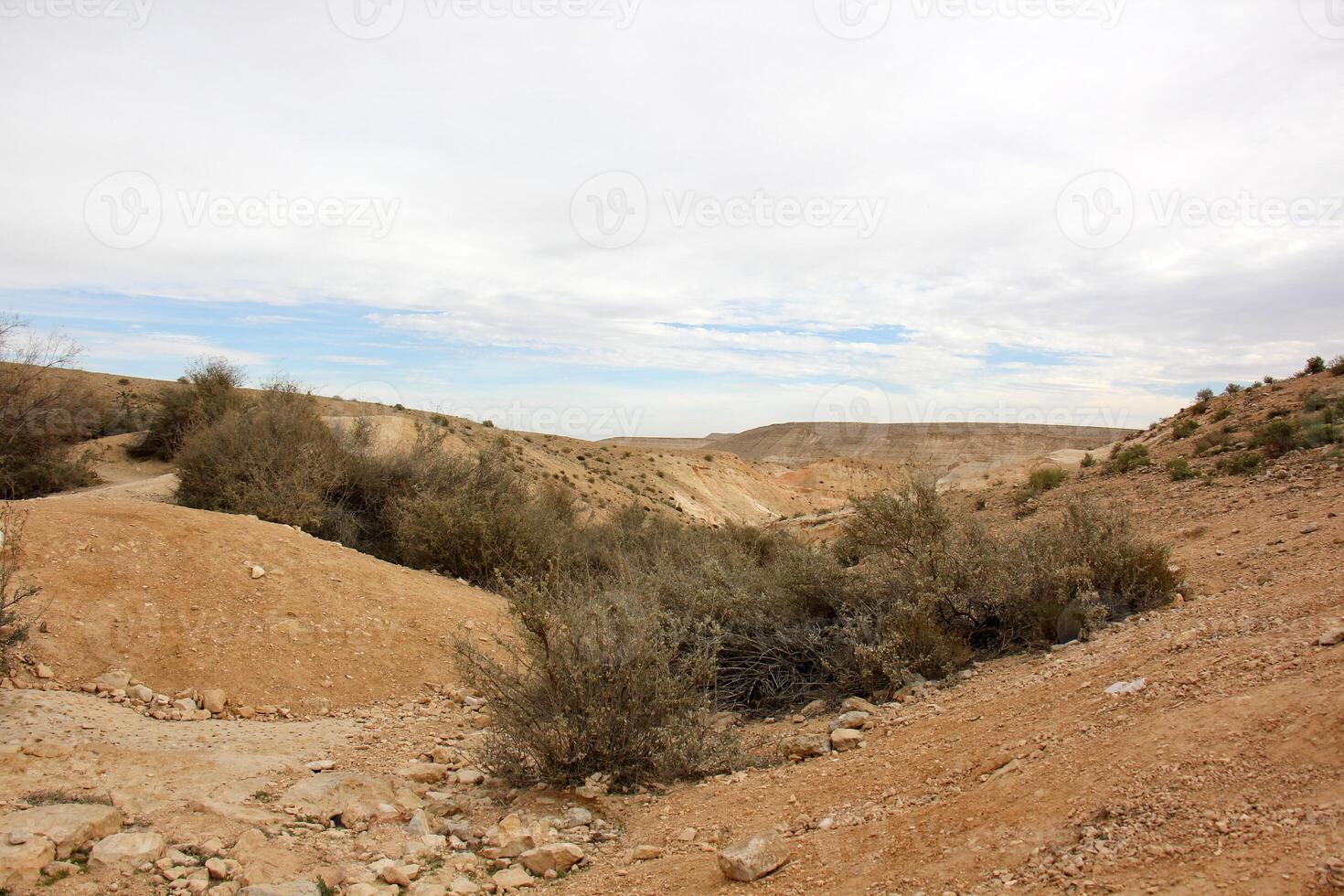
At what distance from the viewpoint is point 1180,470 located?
37.7ft

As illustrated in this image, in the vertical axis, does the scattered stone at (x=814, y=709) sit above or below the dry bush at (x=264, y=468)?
below

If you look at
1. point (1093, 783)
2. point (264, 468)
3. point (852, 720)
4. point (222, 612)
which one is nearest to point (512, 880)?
point (852, 720)

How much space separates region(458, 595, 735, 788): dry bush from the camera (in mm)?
4512

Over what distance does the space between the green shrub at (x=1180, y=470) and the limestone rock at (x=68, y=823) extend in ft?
41.1

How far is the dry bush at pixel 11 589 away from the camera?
5.24 metres

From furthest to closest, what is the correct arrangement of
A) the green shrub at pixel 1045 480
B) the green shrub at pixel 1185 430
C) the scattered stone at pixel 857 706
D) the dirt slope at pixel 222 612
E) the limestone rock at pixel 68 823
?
the green shrub at pixel 1045 480
the green shrub at pixel 1185 430
the dirt slope at pixel 222 612
the scattered stone at pixel 857 706
the limestone rock at pixel 68 823

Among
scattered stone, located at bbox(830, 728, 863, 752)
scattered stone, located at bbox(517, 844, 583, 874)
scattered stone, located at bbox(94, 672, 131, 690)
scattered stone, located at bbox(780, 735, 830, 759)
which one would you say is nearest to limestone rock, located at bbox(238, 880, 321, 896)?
scattered stone, located at bbox(517, 844, 583, 874)

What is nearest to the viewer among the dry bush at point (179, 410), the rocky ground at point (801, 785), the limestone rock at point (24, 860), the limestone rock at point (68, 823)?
the rocky ground at point (801, 785)

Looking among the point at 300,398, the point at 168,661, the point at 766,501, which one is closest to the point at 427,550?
the point at 168,661

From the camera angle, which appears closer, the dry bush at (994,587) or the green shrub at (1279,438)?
the dry bush at (994,587)

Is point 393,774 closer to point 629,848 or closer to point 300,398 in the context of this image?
point 629,848

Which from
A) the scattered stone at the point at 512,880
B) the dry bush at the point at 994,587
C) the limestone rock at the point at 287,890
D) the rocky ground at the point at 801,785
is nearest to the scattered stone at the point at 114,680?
the rocky ground at the point at 801,785

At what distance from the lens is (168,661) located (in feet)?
20.9

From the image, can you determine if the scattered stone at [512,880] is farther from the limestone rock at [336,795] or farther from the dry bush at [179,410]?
the dry bush at [179,410]
